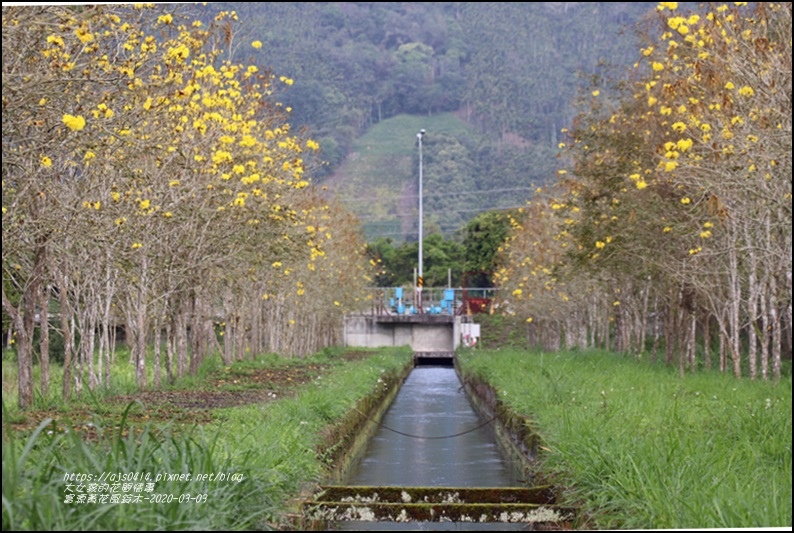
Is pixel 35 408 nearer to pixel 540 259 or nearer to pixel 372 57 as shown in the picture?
pixel 540 259

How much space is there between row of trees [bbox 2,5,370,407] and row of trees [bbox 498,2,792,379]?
6073mm

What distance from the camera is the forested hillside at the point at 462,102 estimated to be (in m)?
93.2

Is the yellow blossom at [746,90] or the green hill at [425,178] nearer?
the yellow blossom at [746,90]

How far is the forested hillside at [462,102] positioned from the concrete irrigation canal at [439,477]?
59270 mm

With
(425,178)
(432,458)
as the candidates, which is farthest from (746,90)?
(425,178)

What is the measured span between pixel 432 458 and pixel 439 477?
2.13m

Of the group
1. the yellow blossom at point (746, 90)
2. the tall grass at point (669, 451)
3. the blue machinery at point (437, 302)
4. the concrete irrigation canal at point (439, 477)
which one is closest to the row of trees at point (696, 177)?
the yellow blossom at point (746, 90)

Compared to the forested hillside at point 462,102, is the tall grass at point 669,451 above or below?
below

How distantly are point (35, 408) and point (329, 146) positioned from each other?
87.1 m

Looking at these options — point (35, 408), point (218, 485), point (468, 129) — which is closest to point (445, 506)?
point (218, 485)

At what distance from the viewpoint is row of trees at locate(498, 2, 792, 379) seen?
488 inches

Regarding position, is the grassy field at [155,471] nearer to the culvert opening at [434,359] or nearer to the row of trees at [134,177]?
the row of trees at [134,177]

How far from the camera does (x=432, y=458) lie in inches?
636

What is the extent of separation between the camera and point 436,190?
119 meters
